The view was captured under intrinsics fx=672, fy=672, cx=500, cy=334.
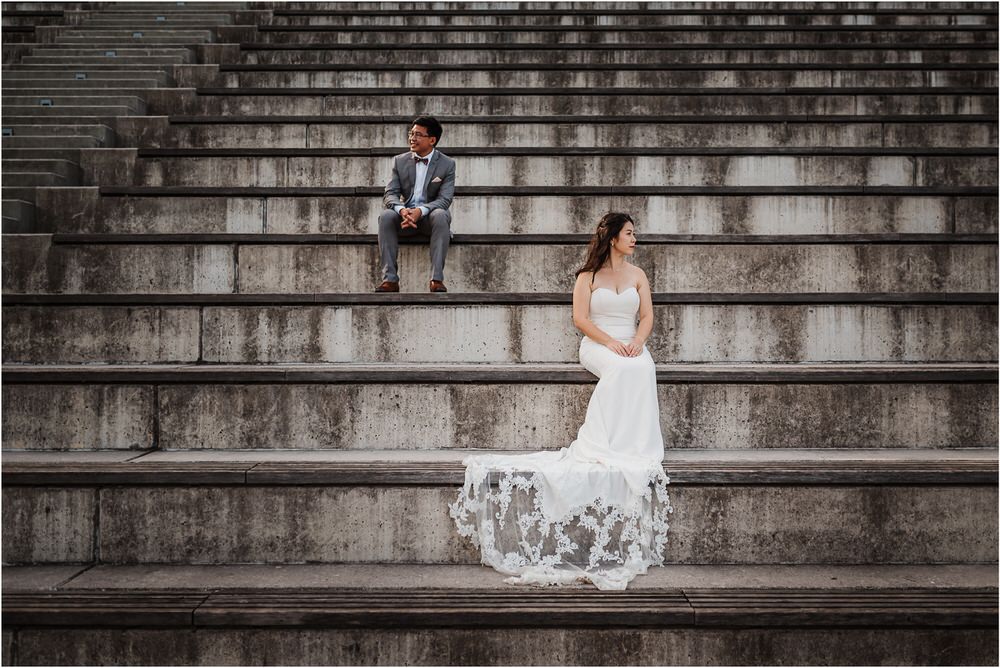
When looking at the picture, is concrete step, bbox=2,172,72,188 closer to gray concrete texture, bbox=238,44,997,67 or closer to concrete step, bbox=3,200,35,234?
concrete step, bbox=3,200,35,234

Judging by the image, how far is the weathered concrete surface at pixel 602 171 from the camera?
4973mm

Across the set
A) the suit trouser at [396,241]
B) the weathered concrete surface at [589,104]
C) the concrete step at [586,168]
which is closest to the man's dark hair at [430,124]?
the concrete step at [586,168]

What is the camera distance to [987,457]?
302 cm

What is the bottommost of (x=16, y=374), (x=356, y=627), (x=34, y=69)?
(x=356, y=627)

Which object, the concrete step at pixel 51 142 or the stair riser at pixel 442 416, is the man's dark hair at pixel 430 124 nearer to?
the stair riser at pixel 442 416

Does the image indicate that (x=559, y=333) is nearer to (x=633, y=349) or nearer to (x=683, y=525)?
(x=633, y=349)

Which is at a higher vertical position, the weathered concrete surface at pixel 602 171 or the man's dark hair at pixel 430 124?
the man's dark hair at pixel 430 124

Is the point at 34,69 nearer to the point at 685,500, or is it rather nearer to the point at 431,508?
the point at 431,508

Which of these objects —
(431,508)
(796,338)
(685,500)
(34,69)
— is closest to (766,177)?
(796,338)

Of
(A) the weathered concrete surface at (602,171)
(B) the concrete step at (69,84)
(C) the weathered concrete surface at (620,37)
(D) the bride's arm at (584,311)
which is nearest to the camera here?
(D) the bride's arm at (584,311)

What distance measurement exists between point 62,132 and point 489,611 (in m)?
5.43

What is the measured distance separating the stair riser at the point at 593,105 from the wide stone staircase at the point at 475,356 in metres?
0.03

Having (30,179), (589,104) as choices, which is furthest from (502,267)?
(30,179)

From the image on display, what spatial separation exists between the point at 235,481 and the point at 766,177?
4264 mm
